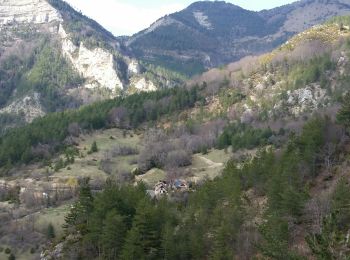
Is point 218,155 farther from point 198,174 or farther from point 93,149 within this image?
point 93,149

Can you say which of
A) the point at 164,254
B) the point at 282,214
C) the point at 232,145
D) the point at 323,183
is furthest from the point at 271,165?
the point at 232,145

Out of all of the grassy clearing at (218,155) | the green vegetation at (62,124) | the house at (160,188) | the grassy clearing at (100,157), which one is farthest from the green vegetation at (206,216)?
the green vegetation at (62,124)

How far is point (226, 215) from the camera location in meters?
63.2

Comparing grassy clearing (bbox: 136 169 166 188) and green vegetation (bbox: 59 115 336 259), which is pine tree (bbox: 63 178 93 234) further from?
grassy clearing (bbox: 136 169 166 188)

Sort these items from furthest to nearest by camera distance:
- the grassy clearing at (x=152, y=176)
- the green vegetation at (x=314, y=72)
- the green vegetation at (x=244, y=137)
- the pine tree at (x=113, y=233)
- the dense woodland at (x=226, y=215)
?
the green vegetation at (x=314, y=72), the green vegetation at (x=244, y=137), the grassy clearing at (x=152, y=176), the pine tree at (x=113, y=233), the dense woodland at (x=226, y=215)

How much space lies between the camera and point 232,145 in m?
144

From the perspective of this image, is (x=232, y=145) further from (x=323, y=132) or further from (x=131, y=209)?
(x=131, y=209)

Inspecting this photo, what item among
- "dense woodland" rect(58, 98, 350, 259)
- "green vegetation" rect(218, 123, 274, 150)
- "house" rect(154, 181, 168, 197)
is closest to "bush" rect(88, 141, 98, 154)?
"green vegetation" rect(218, 123, 274, 150)

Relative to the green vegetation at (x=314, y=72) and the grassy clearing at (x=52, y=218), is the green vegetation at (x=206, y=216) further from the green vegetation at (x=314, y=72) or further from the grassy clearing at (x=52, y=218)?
the green vegetation at (x=314, y=72)

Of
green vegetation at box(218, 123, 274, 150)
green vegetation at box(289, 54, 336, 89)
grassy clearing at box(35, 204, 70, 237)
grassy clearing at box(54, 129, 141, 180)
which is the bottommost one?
grassy clearing at box(35, 204, 70, 237)

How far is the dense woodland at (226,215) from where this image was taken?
184ft

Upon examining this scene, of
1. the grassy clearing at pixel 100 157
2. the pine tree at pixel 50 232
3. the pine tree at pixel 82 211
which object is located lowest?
the pine tree at pixel 50 232

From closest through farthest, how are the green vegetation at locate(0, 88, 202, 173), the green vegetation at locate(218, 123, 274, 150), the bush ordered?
the green vegetation at locate(218, 123, 274, 150) < the bush < the green vegetation at locate(0, 88, 202, 173)

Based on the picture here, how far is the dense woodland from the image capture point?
56.0 meters
